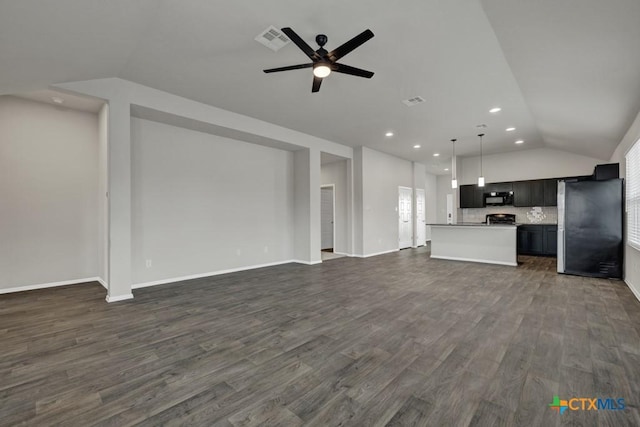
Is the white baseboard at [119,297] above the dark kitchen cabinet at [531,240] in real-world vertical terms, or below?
below

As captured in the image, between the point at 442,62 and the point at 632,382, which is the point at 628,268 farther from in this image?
the point at 442,62

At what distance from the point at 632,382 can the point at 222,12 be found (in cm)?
440

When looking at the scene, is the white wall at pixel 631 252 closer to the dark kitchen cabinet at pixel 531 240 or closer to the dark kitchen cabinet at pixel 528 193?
the dark kitchen cabinet at pixel 528 193

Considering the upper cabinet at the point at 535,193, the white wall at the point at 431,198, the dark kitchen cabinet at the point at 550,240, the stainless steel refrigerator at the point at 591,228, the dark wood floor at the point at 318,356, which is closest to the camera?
the dark wood floor at the point at 318,356

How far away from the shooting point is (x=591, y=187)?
5.12 meters

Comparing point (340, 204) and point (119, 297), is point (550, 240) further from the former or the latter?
point (119, 297)

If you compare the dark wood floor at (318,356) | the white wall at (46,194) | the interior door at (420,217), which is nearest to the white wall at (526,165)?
the interior door at (420,217)

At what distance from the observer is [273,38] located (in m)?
2.96

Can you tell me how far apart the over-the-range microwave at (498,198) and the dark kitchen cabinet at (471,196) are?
0.14 metres

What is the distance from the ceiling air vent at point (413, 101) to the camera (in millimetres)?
4527

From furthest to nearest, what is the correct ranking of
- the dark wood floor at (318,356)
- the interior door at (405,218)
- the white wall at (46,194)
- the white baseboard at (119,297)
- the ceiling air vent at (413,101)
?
the interior door at (405,218) → the ceiling air vent at (413,101) → the white wall at (46,194) → the white baseboard at (119,297) → the dark wood floor at (318,356)

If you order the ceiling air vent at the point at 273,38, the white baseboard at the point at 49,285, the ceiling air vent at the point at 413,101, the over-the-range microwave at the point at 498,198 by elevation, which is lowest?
the white baseboard at the point at 49,285

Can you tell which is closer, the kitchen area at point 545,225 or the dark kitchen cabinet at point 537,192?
the kitchen area at point 545,225

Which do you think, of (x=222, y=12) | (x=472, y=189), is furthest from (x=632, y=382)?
(x=472, y=189)
